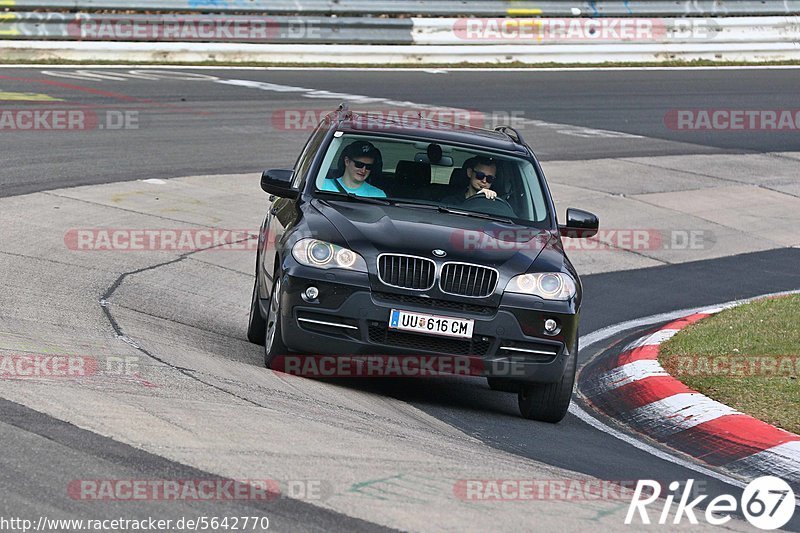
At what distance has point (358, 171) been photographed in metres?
8.73

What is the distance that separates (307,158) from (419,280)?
2095 millimetres

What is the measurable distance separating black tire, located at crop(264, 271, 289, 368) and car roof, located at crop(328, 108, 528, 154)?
152 centimetres

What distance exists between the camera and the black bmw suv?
296 inches

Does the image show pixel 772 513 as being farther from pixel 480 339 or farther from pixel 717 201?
pixel 717 201

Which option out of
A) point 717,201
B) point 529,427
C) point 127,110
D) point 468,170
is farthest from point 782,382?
point 127,110

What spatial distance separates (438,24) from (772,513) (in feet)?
75.0

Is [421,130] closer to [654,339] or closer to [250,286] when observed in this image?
[654,339]

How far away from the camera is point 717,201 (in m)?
17.3

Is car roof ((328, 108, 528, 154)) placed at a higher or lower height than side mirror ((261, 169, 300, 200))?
higher

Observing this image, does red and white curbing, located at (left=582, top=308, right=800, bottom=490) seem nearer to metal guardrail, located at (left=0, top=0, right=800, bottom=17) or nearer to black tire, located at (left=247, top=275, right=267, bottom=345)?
black tire, located at (left=247, top=275, right=267, bottom=345)

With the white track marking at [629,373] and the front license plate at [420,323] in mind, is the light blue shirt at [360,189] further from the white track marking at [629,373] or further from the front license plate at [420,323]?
the white track marking at [629,373]
